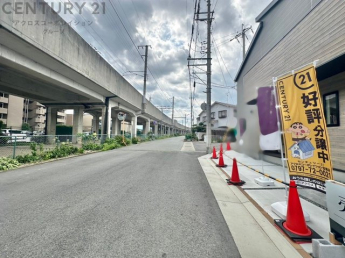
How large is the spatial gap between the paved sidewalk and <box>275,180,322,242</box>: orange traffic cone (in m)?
0.10

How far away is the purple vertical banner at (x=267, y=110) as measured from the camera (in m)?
3.75

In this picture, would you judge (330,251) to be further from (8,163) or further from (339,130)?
(8,163)

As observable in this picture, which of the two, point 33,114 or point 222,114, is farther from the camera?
point 33,114

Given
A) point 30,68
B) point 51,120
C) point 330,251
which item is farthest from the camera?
point 51,120

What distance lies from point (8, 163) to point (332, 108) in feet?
40.1

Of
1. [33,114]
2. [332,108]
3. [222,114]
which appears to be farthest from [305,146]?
[33,114]

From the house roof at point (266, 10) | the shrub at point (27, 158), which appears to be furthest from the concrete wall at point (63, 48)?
the house roof at point (266, 10)

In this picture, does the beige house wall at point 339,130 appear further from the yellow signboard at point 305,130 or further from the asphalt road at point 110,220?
the asphalt road at point 110,220

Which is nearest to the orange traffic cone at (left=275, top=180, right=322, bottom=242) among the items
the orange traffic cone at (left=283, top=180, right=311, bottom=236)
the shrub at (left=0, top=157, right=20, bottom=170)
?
the orange traffic cone at (left=283, top=180, right=311, bottom=236)

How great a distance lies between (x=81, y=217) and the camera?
2.88m

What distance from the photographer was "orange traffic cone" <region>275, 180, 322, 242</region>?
7.60ft

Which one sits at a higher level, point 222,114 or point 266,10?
point 266,10

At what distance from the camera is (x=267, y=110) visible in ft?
12.5

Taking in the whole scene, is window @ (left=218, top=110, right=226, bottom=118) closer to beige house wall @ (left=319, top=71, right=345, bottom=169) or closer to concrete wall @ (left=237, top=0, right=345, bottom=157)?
concrete wall @ (left=237, top=0, right=345, bottom=157)
